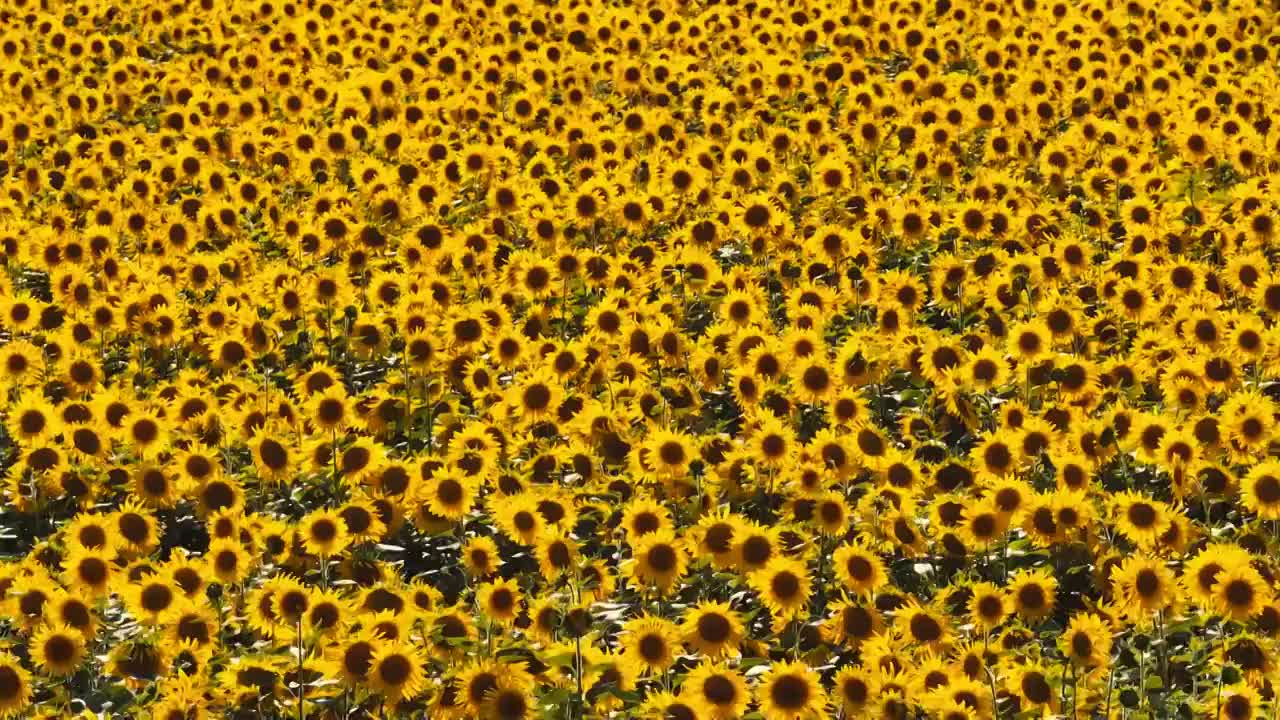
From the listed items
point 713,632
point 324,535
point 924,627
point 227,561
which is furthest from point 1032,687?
point 227,561

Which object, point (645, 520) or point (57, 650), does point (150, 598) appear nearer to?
point (57, 650)

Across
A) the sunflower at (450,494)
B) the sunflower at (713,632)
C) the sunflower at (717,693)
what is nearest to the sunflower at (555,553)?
the sunflower at (450,494)

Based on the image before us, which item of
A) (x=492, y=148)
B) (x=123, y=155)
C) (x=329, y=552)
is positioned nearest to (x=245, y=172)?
(x=123, y=155)

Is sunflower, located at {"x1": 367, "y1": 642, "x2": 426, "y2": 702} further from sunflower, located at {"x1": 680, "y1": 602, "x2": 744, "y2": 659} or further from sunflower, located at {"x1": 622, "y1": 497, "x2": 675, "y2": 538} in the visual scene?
sunflower, located at {"x1": 622, "y1": 497, "x2": 675, "y2": 538}

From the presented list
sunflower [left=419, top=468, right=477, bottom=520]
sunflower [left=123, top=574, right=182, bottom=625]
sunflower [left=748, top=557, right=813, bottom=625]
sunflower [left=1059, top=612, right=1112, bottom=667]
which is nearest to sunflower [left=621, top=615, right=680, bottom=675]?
sunflower [left=748, top=557, right=813, bottom=625]

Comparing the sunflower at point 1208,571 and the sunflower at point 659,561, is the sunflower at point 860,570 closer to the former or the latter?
A: the sunflower at point 659,561

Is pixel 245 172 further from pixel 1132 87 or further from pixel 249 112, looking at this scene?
pixel 1132 87

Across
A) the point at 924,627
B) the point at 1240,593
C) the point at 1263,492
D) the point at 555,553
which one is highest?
the point at 1263,492
